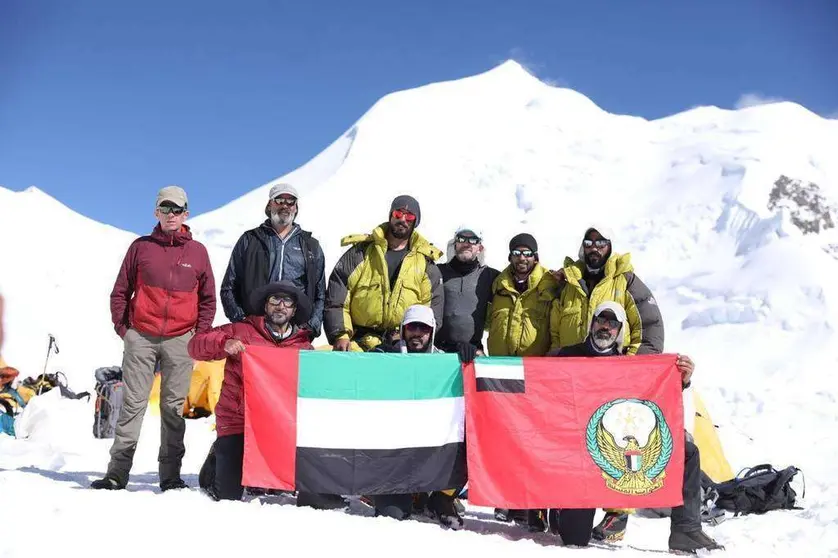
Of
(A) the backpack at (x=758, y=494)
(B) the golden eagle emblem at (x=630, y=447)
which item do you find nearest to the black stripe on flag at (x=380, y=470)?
(B) the golden eagle emblem at (x=630, y=447)

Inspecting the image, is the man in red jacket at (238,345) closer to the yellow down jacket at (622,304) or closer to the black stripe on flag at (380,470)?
the black stripe on flag at (380,470)

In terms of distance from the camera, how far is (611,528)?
16.4 feet

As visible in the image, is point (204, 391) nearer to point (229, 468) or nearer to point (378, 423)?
point (229, 468)

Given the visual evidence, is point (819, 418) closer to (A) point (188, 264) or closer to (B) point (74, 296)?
(A) point (188, 264)

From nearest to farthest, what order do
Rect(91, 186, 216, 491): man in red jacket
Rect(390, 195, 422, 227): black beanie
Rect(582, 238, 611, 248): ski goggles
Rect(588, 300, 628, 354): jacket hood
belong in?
Rect(588, 300, 628, 354): jacket hood, Rect(91, 186, 216, 491): man in red jacket, Rect(582, 238, 611, 248): ski goggles, Rect(390, 195, 422, 227): black beanie

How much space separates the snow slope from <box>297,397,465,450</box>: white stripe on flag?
730 mm

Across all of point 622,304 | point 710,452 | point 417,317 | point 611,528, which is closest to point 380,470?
point 417,317

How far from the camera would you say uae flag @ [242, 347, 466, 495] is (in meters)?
4.82

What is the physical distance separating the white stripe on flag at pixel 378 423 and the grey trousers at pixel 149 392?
1122mm

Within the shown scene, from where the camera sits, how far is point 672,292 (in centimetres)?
2398

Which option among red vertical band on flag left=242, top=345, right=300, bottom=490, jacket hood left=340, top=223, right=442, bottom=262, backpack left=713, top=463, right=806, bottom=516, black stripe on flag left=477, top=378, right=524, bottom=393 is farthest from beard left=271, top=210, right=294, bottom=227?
backpack left=713, top=463, right=806, bottom=516

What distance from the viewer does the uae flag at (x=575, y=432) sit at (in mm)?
4750

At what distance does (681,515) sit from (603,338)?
1.30 m

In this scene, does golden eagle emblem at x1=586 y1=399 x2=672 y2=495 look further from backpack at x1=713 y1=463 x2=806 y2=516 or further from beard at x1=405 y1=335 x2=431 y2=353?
backpack at x1=713 y1=463 x2=806 y2=516
